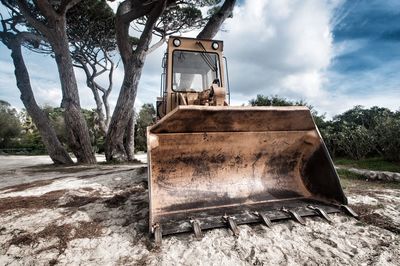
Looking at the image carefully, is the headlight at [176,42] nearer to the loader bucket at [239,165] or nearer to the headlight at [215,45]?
the headlight at [215,45]

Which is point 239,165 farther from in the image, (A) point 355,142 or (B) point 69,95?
(A) point 355,142

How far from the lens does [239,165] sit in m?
3.32

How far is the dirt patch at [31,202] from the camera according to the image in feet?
11.3

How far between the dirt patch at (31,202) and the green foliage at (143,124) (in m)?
16.1

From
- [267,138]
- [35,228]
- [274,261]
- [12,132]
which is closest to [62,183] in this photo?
[35,228]

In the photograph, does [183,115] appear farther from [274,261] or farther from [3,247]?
[3,247]

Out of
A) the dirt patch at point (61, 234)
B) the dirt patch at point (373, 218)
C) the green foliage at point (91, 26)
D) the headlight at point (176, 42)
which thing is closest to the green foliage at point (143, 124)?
the green foliage at point (91, 26)

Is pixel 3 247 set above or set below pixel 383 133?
below

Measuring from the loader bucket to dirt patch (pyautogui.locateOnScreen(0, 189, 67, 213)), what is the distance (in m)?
1.60

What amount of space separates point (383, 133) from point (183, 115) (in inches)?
340

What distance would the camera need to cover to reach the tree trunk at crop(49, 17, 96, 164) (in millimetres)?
9023

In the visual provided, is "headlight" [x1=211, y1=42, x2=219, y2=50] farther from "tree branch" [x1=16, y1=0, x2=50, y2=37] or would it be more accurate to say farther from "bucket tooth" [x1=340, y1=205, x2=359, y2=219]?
"tree branch" [x1=16, y1=0, x2=50, y2=37]

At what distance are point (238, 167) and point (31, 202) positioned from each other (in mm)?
2737

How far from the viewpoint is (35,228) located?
2.73 metres
